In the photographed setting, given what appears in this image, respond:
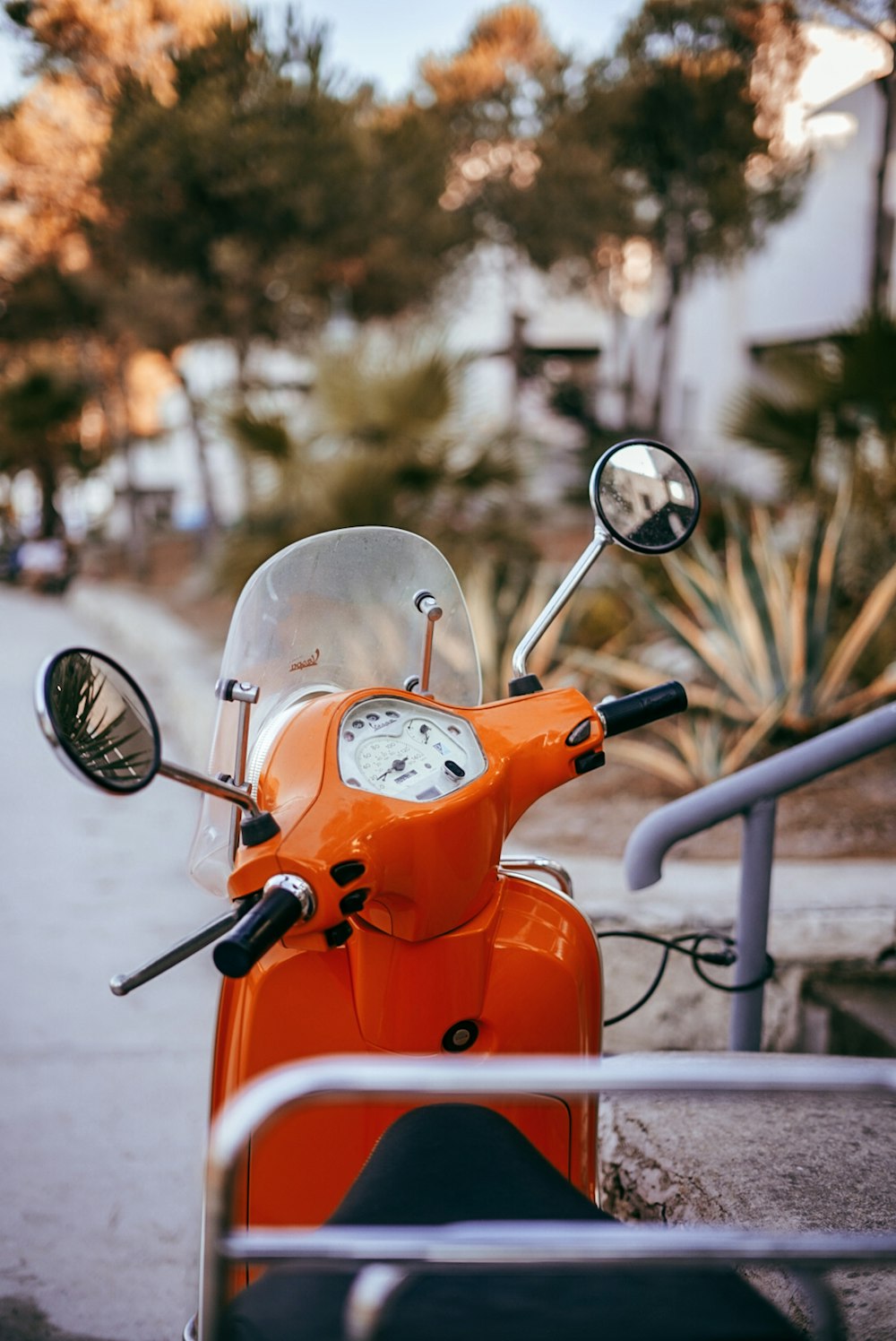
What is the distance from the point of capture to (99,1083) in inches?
112

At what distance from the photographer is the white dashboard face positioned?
1.43 meters

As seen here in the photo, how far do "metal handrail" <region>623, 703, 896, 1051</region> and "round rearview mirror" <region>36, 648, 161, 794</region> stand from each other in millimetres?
1070

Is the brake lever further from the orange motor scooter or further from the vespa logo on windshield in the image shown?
the vespa logo on windshield

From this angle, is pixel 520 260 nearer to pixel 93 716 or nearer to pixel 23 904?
pixel 23 904

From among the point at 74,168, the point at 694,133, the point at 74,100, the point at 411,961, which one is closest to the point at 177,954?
the point at 411,961

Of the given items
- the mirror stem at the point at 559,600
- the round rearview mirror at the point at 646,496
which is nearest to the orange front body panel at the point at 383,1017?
the mirror stem at the point at 559,600

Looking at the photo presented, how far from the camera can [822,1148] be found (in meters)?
1.91

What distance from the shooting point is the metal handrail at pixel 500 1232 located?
2.46 feet

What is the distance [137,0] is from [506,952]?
13.9 metres

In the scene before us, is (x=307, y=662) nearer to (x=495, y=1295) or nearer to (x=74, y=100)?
(x=495, y=1295)

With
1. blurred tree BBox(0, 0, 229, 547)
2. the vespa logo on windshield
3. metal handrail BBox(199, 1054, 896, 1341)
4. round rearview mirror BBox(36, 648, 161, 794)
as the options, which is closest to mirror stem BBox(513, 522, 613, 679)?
the vespa logo on windshield

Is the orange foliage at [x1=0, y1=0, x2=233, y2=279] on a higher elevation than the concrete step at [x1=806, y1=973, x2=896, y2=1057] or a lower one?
higher

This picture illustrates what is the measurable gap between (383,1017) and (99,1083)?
1.66m

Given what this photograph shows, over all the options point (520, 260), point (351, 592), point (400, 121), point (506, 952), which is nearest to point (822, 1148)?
point (506, 952)
